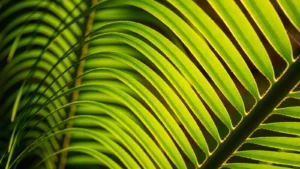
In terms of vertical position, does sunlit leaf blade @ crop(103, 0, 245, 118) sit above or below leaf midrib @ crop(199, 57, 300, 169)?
above

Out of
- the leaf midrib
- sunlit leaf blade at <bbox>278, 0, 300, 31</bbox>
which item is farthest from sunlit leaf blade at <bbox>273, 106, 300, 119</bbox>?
sunlit leaf blade at <bbox>278, 0, 300, 31</bbox>

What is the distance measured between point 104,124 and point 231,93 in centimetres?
26

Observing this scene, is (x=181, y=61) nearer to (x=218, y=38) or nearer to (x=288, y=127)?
(x=218, y=38)

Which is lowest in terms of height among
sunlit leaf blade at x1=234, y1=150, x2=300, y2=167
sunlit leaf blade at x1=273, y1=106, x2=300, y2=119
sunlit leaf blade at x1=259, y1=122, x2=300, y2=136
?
sunlit leaf blade at x1=234, y1=150, x2=300, y2=167

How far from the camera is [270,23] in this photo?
633 millimetres

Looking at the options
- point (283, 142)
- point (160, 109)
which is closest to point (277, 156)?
point (283, 142)

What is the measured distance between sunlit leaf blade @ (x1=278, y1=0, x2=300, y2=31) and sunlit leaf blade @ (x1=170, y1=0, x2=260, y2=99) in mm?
96

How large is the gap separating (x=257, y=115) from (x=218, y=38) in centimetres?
14

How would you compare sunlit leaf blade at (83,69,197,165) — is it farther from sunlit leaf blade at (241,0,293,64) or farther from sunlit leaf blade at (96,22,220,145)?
sunlit leaf blade at (241,0,293,64)

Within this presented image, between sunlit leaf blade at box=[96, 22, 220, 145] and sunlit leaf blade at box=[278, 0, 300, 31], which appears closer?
sunlit leaf blade at box=[278, 0, 300, 31]

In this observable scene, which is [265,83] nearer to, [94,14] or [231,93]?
[94,14]

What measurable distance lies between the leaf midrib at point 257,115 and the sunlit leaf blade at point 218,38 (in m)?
0.04

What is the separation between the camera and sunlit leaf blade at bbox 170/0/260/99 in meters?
0.69

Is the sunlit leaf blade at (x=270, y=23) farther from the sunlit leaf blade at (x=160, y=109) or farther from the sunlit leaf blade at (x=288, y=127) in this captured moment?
the sunlit leaf blade at (x=160, y=109)
